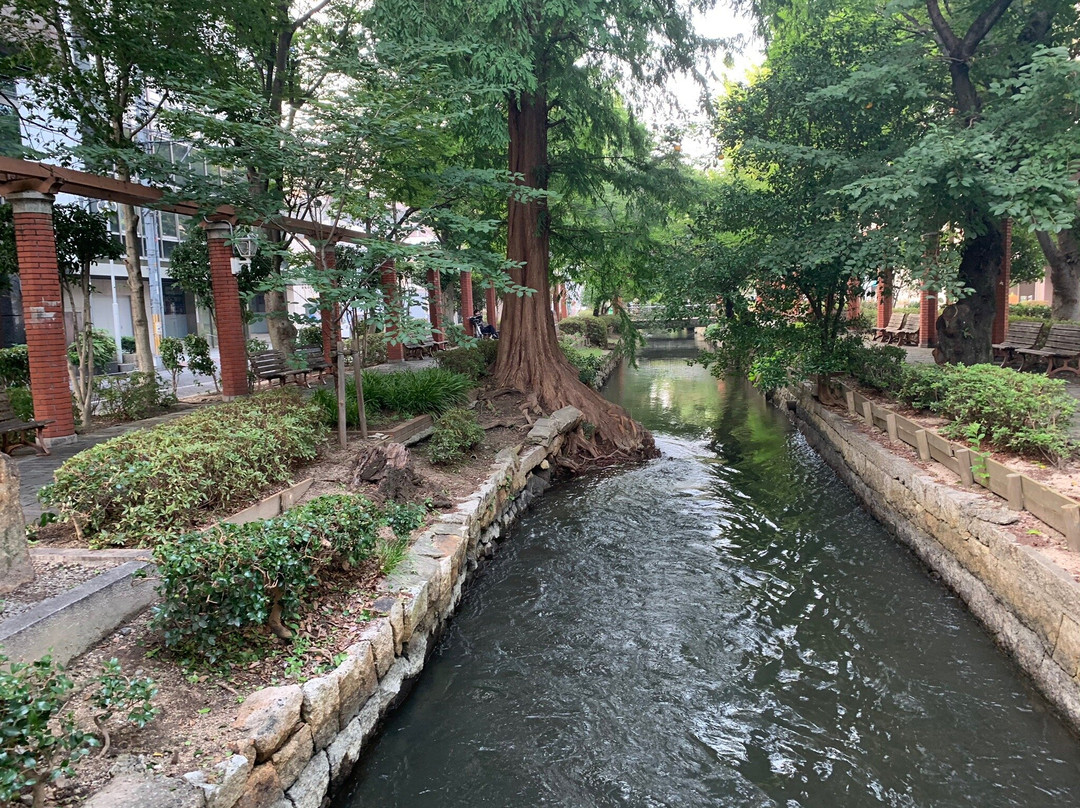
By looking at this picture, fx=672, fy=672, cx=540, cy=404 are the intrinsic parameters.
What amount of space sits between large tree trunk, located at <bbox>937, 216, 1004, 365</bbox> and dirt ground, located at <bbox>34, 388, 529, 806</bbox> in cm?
1043

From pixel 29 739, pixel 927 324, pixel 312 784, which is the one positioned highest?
pixel 927 324

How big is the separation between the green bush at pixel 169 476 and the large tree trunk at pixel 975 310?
10.4 metres

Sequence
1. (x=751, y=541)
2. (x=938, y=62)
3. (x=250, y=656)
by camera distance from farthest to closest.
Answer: (x=938, y=62), (x=751, y=541), (x=250, y=656)

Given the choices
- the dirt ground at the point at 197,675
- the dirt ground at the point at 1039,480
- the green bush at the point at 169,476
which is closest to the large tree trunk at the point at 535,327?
the dirt ground at the point at 1039,480

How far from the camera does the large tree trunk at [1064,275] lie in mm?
14641

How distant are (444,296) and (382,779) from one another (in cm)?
2305

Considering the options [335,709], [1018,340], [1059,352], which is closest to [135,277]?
[335,709]

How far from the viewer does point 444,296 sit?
85.5 ft

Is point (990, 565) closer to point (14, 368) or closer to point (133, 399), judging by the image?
point (133, 399)

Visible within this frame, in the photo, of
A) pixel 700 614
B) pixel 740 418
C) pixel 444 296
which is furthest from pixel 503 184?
pixel 444 296

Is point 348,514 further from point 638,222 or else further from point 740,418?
point 740,418

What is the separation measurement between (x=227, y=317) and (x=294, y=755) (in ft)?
30.8

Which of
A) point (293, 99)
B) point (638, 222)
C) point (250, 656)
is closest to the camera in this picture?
point (250, 656)

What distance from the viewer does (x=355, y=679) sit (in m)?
4.03
